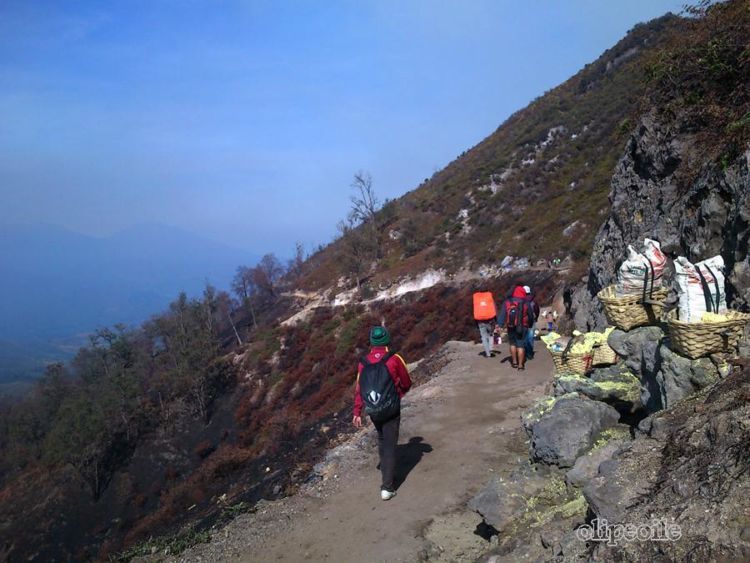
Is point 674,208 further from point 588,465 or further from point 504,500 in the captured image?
point 504,500

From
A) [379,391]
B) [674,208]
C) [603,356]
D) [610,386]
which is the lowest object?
[610,386]

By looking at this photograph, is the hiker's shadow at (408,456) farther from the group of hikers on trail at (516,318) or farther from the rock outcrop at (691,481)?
the rock outcrop at (691,481)

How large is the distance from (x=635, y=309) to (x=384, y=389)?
128 inches

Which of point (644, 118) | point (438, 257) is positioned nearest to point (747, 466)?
point (644, 118)

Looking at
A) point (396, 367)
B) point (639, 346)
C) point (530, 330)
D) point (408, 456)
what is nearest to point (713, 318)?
point (639, 346)

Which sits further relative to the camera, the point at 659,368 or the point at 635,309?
the point at 635,309

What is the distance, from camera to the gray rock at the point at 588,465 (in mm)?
4578

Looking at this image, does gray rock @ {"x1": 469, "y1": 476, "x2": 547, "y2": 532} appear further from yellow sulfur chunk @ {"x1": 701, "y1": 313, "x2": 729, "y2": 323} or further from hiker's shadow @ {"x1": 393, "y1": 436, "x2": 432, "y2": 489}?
yellow sulfur chunk @ {"x1": 701, "y1": 313, "x2": 729, "y2": 323}

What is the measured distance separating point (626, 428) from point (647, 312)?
5.02 ft

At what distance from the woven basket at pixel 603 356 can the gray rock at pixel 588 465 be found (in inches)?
102

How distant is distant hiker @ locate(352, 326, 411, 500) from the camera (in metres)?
6.04

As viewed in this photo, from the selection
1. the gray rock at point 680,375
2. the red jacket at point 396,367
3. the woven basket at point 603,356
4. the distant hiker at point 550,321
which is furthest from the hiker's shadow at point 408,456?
the distant hiker at point 550,321

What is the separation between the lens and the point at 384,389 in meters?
6.03

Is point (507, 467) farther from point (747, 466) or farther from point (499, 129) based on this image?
point (499, 129)
